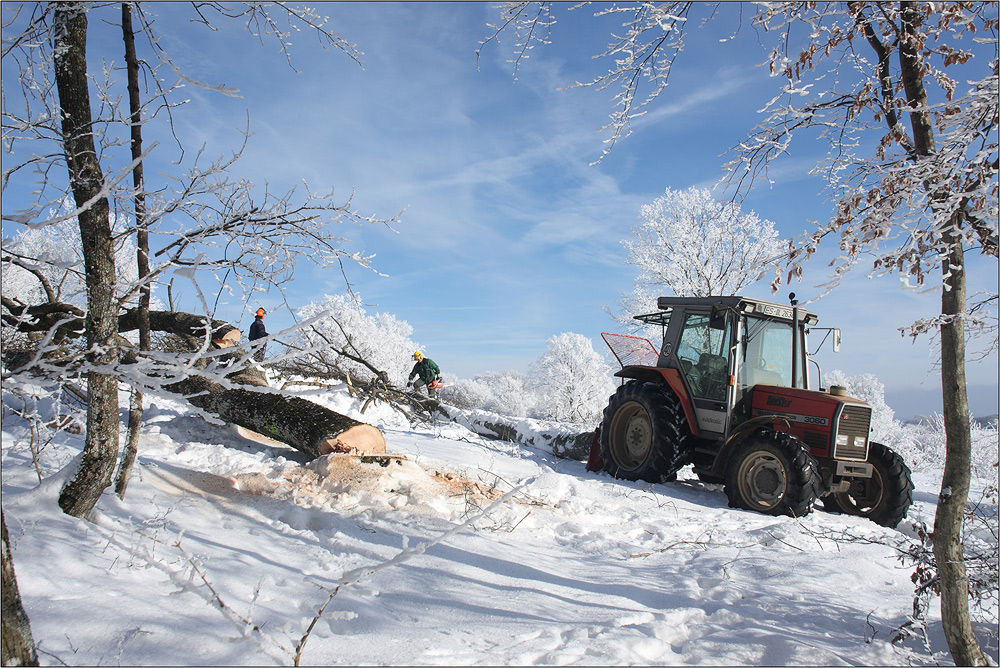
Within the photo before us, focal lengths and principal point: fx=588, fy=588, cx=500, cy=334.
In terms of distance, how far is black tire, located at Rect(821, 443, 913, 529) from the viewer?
22.4ft

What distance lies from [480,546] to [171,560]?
6.29 feet

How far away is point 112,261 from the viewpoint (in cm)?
351

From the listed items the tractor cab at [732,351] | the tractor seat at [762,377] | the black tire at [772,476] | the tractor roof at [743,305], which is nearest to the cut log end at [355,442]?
the tractor roof at [743,305]

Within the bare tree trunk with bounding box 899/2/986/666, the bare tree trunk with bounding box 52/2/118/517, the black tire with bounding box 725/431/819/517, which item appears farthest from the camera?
the black tire with bounding box 725/431/819/517

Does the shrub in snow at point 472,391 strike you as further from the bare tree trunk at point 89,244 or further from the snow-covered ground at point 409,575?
the bare tree trunk at point 89,244

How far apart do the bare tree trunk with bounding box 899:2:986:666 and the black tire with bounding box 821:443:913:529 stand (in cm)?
475

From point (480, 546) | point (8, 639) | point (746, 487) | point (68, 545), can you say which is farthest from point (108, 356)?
point (746, 487)

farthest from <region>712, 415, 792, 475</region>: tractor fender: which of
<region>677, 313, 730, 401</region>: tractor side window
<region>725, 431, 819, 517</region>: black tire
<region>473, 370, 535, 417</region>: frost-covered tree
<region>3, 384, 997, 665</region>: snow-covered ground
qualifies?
<region>473, 370, 535, 417</region>: frost-covered tree

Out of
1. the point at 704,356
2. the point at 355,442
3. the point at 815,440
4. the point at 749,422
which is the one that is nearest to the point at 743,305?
the point at 704,356

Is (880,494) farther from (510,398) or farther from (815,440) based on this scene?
(510,398)

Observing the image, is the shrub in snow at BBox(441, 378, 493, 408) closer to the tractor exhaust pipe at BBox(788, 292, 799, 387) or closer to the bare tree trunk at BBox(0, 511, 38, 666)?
the tractor exhaust pipe at BBox(788, 292, 799, 387)

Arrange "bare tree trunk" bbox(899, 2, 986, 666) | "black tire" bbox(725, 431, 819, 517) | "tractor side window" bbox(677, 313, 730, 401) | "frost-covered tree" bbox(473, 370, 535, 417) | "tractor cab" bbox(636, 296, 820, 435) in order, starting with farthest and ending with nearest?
"frost-covered tree" bbox(473, 370, 535, 417)
"tractor side window" bbox(677, 313, 730, 401)
"tractor cab" bbox(636, 296, 820, 435)
"black tire" bbox(725, 431, 819, 517)
"bare tree trunk" bbox(899, 2, 986, 666)

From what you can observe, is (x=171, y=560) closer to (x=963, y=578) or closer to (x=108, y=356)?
(x=108, y=356)

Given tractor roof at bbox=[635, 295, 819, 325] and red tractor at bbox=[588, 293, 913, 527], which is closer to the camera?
red tractor at bbox=[588, 293, 913, 527]
